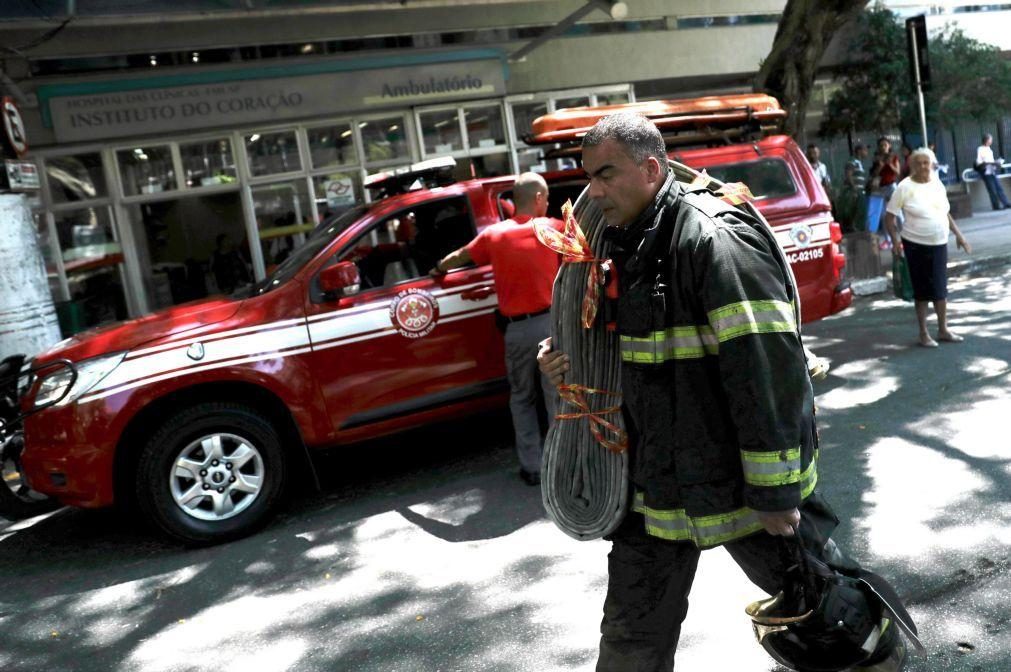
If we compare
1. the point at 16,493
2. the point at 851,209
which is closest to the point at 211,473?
the point at 16,493

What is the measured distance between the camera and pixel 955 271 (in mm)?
12758

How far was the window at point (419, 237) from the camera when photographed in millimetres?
6508

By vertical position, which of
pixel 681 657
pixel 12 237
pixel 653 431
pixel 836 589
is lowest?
pixel 681 657

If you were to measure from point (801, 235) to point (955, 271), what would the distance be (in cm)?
651

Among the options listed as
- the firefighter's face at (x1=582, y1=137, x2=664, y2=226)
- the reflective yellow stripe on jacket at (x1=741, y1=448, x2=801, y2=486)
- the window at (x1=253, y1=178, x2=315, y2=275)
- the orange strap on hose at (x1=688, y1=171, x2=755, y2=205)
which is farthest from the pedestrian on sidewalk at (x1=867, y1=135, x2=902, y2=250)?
the reflective yellow stripe on jacket at (x1=741, y1=448, x2=801, y2=486)

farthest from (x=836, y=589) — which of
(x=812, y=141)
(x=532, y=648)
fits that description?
(x=812, y=141)

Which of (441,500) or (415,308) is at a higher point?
(415,308)

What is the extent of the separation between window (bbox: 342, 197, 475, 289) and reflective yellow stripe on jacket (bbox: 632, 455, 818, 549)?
407 centimetres

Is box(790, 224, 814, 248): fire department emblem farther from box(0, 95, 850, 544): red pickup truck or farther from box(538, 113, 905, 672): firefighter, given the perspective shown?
box(538, 113, 905, 672): firefighter

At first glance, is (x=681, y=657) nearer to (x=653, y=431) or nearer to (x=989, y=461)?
(x=653, y=431)

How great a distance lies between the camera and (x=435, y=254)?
662cm

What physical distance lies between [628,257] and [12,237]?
692 cm

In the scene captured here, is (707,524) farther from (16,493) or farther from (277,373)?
(16,493)

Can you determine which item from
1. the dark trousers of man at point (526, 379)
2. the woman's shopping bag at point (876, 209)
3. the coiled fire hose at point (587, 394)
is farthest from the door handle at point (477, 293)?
the woman's shopping bag at point (876, 209)
